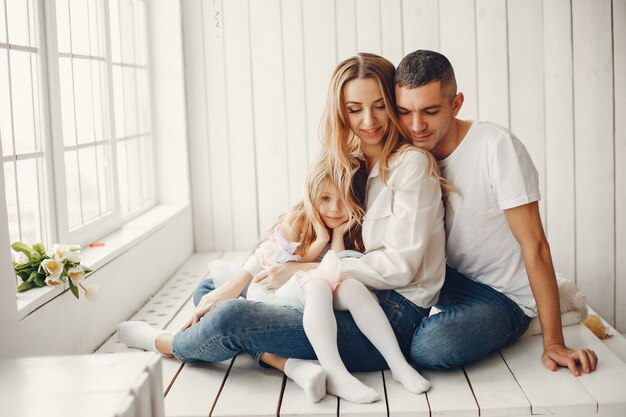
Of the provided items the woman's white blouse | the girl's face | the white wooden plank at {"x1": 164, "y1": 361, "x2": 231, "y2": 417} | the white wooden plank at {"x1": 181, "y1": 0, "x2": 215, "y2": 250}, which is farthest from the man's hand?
the white wooden plank at {"x1": 181, "y1": 0, "x2": 215, "y2": 250}

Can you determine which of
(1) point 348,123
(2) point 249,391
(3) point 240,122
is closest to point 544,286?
(1) point 348,123

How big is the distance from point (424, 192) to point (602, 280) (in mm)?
2142

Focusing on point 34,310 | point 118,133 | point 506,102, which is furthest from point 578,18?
point 34,310

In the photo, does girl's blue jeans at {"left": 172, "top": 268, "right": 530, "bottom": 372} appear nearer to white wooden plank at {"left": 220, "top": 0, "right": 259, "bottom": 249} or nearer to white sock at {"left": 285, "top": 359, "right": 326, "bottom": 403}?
white sock at {"left": 285, "top": 359, "right": 326, "bottom": 403}

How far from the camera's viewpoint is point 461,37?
402 centimetres

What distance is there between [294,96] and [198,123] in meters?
0.54

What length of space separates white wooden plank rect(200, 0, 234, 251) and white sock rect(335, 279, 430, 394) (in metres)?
2.15

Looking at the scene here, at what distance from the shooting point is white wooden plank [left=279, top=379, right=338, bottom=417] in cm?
201

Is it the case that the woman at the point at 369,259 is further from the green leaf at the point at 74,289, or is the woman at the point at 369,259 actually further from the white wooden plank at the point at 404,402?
the green leaf at the point at 74,289

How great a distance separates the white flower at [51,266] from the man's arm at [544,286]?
1354mm

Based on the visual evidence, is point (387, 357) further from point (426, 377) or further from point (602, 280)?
point (602, 280)

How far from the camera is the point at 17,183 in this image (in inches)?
95.4

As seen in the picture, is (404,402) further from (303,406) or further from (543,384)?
(543,384)

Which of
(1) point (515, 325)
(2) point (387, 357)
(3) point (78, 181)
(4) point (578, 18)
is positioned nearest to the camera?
(2) point (387, 357)
